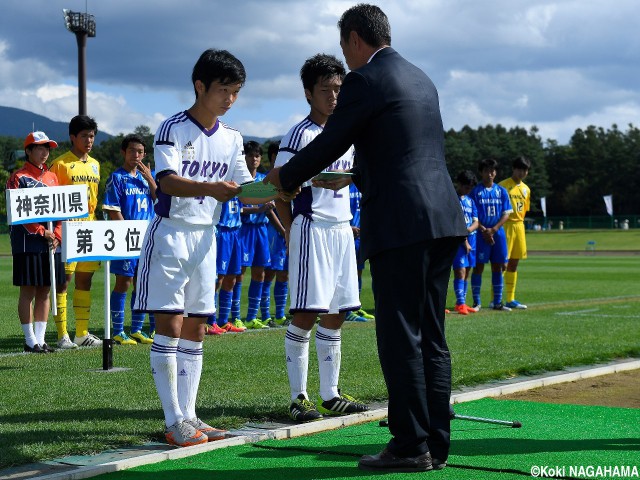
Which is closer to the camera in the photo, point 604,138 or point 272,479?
point 272,479

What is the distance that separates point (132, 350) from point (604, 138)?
436 feet

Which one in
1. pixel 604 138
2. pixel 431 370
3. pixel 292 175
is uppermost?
pixel 604 138

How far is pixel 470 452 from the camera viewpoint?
5367 millimetres

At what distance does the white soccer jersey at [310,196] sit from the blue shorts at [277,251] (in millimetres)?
7687

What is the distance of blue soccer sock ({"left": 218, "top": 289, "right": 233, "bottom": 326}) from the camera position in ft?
43.2

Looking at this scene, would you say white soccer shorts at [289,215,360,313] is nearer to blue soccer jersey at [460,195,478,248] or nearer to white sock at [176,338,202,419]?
white sock at [176,338,202,419]

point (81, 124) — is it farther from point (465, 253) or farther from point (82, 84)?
point (82, 84)

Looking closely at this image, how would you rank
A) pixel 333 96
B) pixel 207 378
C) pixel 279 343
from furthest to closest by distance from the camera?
pixel 279 343 < pixel 207 378 < pixel 333 96

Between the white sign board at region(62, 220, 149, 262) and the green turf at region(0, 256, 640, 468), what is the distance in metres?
1.13

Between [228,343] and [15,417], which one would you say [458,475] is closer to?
[15,417]

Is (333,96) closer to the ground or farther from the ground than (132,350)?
farther from the ground

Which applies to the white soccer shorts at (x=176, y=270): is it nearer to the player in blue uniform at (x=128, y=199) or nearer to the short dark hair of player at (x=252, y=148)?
the player in blue uniform at (x=128, y=199)

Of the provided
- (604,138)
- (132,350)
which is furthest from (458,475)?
(604,138)

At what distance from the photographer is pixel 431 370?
16.9 ft
